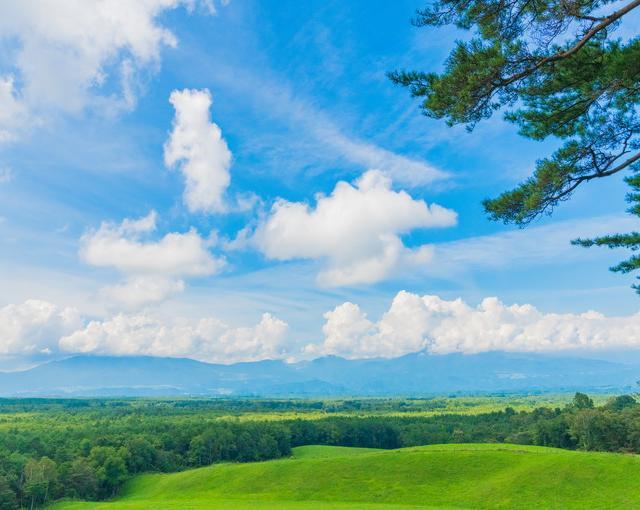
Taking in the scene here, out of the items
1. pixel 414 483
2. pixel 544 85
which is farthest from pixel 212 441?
pixel 544 85

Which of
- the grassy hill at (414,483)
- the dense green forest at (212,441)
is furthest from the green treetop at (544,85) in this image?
the dense green forest at (212,441)

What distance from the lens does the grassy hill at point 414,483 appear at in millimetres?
42719

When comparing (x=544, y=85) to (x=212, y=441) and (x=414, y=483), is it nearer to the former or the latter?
(x=414, y=483)

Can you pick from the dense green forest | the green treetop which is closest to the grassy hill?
the dense green forest

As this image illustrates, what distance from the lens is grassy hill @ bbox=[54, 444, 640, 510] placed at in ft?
140

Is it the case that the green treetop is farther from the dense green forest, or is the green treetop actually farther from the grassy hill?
the dense green forest

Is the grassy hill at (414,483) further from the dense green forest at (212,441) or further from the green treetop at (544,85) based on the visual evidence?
the green treetop at (544,85)

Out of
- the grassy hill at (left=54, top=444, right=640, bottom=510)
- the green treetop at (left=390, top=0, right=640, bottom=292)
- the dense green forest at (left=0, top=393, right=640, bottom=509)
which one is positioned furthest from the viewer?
the dense green forest at (left=0, top=393, right=640, bottom=509)

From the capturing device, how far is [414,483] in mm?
50844

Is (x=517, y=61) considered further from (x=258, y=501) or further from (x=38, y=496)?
(x=38, y=496)

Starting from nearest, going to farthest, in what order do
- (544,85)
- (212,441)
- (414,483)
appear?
(544,85) → (414,483) → (212,441)

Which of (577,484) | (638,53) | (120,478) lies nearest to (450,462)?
(577,484)

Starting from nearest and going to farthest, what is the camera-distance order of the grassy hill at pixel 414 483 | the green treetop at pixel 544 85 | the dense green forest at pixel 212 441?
the green treetop at pixel 544 85 → the grassy hill at pixel 414 483 → the dense green forest at pixel 212 441

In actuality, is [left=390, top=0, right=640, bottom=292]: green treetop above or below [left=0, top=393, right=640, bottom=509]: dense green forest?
above
